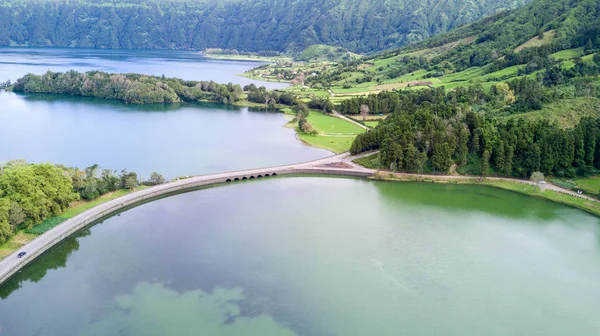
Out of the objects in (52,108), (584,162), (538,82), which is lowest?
(52,108)

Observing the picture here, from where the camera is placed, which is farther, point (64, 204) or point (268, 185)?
point (268, 185)

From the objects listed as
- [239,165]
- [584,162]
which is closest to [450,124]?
[584,162]

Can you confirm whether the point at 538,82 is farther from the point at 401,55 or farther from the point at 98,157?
the point at 98,157

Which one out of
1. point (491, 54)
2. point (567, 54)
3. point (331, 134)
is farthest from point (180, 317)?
point (491, 54)

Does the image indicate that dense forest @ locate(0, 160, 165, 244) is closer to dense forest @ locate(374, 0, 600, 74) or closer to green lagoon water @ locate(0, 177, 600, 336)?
green lagoon water @ locate(0, 177, 600, 336)

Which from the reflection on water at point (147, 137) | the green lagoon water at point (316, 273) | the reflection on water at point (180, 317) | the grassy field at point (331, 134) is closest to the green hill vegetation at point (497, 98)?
the grassy field at point (331, 134)

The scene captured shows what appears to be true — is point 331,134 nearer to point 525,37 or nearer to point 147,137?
point 147,137

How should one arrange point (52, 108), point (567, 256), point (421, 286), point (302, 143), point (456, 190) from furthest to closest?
point (52, 108)
point (302, 143)
point (456, 190)
point (567, 256)
point (421, 286)
